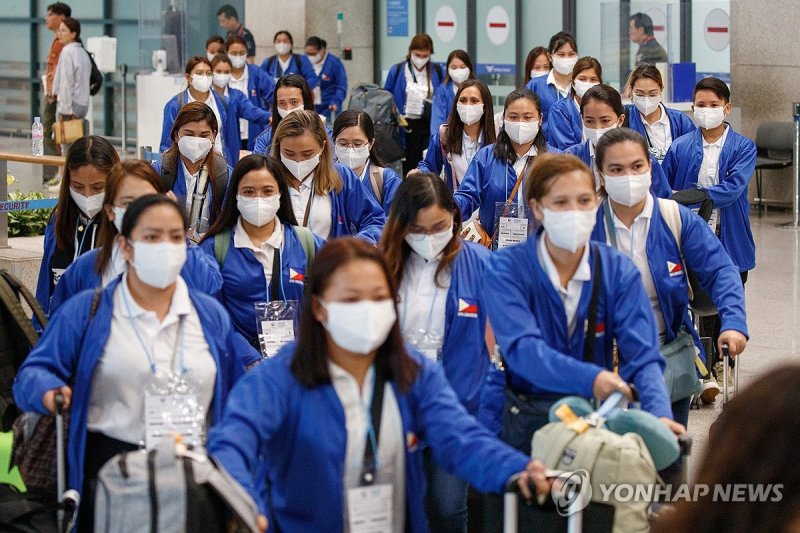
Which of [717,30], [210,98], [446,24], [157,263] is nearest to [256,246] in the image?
[157,263]

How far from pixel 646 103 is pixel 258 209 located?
4.23m

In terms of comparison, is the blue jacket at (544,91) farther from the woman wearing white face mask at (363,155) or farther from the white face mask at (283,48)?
the white face mask at (283,48)

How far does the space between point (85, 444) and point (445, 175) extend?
548 cm

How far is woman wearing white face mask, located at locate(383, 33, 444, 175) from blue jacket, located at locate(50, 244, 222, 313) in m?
9.95

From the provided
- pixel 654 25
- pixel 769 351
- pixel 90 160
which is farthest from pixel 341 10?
pixel 90 160

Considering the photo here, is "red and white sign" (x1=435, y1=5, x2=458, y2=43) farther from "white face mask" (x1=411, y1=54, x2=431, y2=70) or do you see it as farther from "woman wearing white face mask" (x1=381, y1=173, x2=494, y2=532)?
"woman wearing white face mask" (x1=381, y1=173, x2=494, y2=532)

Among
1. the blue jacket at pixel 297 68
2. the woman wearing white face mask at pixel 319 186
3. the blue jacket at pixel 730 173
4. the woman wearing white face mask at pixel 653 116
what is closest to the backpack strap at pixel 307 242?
the woman wearing white face mask at pixel 319 186

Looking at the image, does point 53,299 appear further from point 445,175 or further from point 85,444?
point 445,175

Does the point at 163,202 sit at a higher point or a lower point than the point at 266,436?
higher

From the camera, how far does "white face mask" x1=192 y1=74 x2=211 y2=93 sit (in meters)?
12.4

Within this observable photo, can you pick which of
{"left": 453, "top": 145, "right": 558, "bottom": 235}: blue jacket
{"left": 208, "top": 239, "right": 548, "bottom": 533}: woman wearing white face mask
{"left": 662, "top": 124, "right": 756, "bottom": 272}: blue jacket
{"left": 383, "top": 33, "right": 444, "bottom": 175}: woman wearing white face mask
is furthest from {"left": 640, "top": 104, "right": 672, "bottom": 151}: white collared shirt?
{"left": 208, "top": 239, "right": 548, "bottom": 533}: woman wearing white face mask

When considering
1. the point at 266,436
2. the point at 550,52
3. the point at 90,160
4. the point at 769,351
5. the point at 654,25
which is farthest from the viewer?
the point at 654,25

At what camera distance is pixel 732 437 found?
78.5 inches

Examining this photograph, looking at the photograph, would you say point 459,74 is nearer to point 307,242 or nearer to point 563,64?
point 563,64
